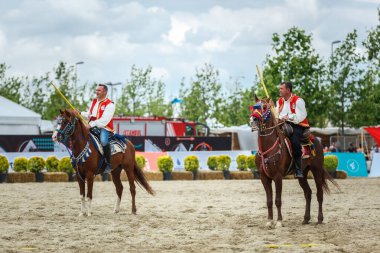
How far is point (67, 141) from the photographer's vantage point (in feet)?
45.3

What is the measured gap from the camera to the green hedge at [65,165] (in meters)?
26.6

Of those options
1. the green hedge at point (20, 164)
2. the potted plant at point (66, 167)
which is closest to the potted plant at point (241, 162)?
the potted plant at point (66, 167)

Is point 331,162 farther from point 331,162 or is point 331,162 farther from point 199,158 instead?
point 199,158

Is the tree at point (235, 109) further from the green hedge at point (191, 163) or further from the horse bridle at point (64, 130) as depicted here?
the horse bridle at point (64, 130)

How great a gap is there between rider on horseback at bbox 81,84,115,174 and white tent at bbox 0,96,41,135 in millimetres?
19457

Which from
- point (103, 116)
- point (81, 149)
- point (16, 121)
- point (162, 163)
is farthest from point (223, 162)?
point (81, 149)

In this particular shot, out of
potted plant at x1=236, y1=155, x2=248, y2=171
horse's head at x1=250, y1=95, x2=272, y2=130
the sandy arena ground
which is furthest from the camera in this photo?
potted plant at x1=236, y1=155, x2=248, y2=171

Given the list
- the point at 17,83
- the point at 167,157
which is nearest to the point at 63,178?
the point at 167,157

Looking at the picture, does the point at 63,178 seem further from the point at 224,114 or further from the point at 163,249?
the point at 224,114

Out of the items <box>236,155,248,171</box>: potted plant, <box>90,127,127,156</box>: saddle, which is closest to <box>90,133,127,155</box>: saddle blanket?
<box>90,127,127,156</box>: saddle

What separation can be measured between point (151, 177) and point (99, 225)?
15.8 meters

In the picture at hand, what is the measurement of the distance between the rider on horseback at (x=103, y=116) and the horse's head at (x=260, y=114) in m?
3.55

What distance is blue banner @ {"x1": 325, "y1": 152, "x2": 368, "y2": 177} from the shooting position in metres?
31.5

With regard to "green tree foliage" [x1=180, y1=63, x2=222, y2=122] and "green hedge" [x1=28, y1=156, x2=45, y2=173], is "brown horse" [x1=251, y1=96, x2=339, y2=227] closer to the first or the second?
"green hedge" [x1=28, y1=156, x2=45, y2=173]
